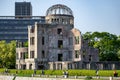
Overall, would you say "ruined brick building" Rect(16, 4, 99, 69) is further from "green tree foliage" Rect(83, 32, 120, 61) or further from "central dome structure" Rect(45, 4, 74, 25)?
"green tree foliage" Rect(83, 32, 120, 61)

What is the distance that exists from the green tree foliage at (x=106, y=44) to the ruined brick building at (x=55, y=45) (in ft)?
52.3

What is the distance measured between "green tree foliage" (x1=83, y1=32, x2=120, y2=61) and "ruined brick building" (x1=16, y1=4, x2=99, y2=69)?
52.3 feet

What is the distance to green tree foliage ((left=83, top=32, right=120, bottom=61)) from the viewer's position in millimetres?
111188

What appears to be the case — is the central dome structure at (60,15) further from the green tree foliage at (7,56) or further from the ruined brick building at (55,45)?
the green tree foliage at (7,56)

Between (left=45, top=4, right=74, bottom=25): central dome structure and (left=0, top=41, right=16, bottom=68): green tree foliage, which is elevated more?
(left=45, top=4, right=74, bottom=25): central dome structure

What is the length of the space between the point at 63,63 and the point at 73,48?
18.8 ft

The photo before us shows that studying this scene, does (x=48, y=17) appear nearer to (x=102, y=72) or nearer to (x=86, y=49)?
(x=86, y=49)

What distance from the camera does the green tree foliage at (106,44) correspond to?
111188 millimetres

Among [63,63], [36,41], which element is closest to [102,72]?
[63,63]

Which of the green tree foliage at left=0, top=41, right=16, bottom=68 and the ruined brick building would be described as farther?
the green tree foliage at left=0, top=41, right=16, bottom=68

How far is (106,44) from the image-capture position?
113562mm

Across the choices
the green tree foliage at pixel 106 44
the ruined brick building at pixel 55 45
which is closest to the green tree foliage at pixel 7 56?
the ruined brick building at pixel 55 45

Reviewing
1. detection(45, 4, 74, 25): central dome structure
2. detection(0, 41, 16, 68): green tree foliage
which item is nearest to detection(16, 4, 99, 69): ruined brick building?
detection(45, 4, 74, 25): central dome structure

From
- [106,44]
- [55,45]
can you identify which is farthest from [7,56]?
[106,44]
